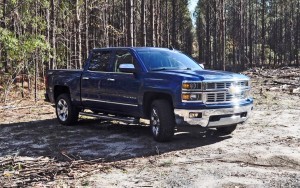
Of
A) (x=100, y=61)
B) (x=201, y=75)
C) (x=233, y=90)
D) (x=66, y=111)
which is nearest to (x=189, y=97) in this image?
(x=201, y=75)

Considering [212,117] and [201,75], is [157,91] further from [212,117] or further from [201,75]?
[212,117]

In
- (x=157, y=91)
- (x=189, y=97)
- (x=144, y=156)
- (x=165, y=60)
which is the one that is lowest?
(x=144, y=156)

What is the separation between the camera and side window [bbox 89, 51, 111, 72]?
9656 mm

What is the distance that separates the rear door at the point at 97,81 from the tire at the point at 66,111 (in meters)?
0.60

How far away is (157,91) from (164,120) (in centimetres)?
63

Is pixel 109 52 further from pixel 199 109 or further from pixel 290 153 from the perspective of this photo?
pixel 290 153

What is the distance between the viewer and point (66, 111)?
35.4 ft

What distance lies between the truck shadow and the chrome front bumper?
→ 29 cm

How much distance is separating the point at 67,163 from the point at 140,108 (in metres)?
2.38

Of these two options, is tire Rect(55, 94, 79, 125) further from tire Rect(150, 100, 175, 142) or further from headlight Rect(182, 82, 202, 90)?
headlight Rect(182, 82, 202, 90)

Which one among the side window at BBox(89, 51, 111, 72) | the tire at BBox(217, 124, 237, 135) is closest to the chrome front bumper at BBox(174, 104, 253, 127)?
the tire at BBox(217, 124, 237, 135)

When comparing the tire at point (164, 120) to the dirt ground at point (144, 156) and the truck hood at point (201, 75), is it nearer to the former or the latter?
the dirt ground at point (144, 156)

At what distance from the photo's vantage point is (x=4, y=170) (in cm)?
639

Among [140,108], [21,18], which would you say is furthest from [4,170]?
[21,18]
